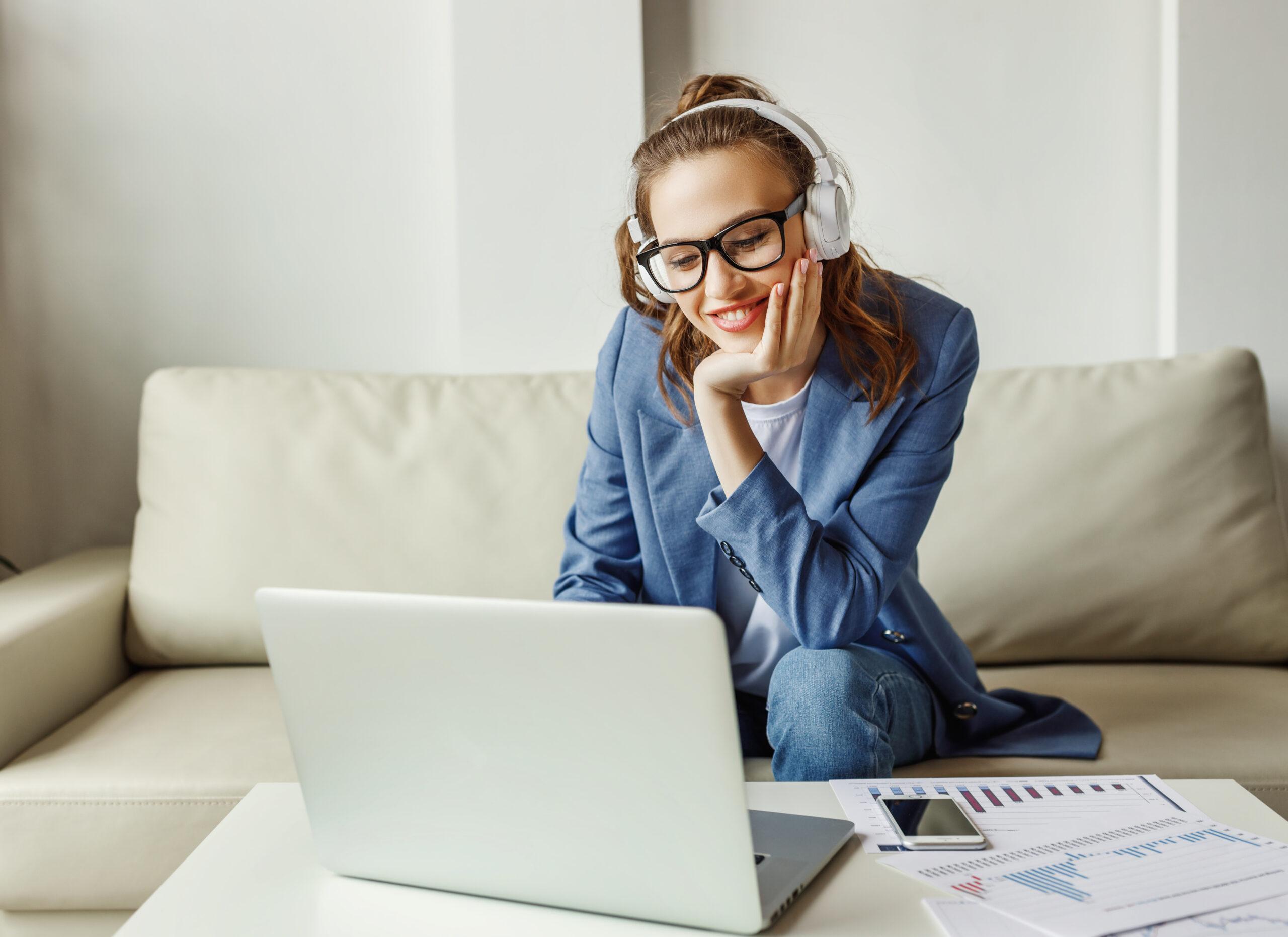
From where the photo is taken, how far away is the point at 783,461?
4.25 ft

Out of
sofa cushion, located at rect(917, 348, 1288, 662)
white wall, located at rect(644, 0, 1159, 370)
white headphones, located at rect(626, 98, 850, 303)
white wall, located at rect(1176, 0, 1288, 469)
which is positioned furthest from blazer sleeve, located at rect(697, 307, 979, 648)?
white wall, located at rect(1176, 0, 1288, 469)

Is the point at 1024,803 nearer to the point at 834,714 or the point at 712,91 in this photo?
the point at 834,714

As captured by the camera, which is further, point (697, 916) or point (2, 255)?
point (2, 255)

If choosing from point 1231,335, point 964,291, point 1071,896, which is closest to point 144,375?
point 964,291

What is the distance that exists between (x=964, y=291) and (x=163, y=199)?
1.61 metres

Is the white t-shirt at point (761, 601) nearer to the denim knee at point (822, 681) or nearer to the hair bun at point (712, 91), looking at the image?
the denim knee at point (822, 681)

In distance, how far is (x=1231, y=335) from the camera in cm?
196

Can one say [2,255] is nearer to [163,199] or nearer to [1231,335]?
[163,199]

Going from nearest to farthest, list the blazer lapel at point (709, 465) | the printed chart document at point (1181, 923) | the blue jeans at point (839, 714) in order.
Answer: the printed chart document at point (1181, 923), the blue jeans at point (839, 714), the blazer lapel at point (709, 465)

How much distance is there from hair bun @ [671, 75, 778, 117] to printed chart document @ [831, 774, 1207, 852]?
0.76 m

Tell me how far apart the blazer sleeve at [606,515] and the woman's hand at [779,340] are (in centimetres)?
26

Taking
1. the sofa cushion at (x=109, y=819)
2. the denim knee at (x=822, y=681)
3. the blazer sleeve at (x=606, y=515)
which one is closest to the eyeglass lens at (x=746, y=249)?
the blazer sleeve at (x=606, y=515)

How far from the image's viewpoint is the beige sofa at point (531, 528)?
162cm

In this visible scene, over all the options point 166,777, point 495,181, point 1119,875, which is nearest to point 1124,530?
point 1119,875
